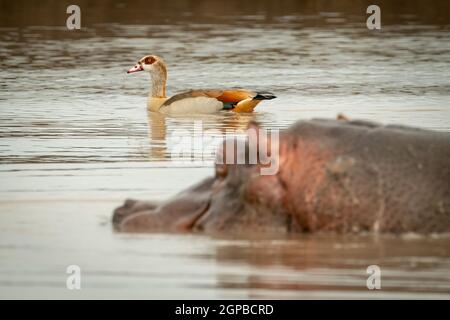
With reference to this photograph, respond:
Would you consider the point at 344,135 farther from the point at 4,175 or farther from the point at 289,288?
the point at 4,175

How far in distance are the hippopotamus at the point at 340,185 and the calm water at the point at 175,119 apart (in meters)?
0.12

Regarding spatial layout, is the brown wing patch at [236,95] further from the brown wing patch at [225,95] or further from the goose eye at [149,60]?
the goose eye at [149,60]

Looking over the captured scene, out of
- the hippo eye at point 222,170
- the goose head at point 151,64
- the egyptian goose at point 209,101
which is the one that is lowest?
the egyptian goose at point 209,101

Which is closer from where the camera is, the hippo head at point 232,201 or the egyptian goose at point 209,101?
the hippo head at point 232,201

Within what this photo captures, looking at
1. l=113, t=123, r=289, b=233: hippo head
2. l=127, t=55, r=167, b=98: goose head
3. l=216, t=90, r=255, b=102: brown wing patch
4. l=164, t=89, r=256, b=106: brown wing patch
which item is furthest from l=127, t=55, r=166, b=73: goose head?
l=113, t=123, r=289, b=233: hippo head

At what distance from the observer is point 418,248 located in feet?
23.3

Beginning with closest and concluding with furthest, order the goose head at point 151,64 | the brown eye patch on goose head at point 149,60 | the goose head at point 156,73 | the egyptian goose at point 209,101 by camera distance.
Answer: the egyptian goose at point 209,101, the goose head at point 156,73, the goose head at point 151,64, the brown eye patch on goose head at point 149,60

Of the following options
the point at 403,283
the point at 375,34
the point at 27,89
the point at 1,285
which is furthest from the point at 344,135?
the point at 375,34

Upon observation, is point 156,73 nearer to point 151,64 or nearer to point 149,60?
point 151,64

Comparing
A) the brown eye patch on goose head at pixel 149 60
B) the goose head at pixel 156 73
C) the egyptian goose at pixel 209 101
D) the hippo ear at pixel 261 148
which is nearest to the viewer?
the hippo ear at pixel 261 148

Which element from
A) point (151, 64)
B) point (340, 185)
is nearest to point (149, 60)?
point (151, 64)

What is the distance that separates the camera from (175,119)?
14.8 m

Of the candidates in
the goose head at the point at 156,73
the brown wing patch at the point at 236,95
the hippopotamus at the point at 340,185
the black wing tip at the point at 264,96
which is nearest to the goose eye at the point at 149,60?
the goose head at the point at 156,73

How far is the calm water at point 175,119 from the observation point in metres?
6.60
